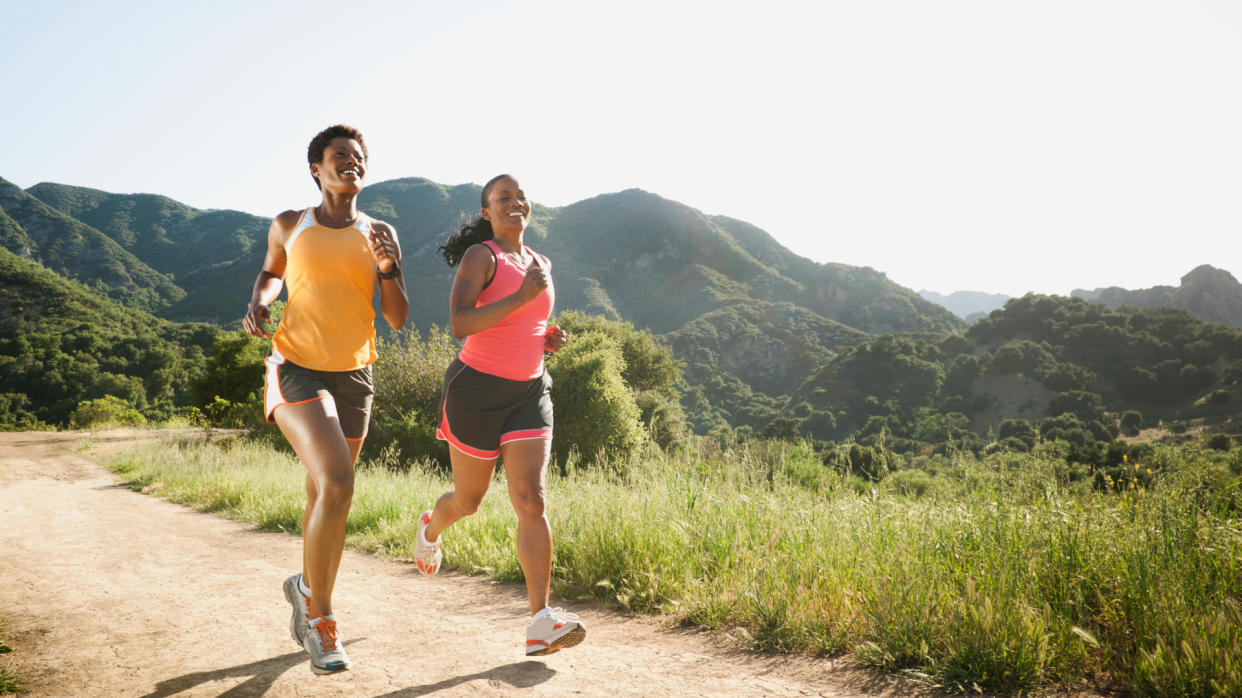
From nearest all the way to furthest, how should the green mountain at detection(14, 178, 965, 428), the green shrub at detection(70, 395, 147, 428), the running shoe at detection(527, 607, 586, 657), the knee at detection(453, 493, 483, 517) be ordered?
1. the running shoe at detection(527, 607, 586, 657)
2. the knee at detection(453, 493, 483, 517)
3. the green shrub at detection(70, 395, 147, 428)
4. the green mountain at detection(14, 178, 965, 428)

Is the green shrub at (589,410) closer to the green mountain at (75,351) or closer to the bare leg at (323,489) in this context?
the bare leg at (323,489)

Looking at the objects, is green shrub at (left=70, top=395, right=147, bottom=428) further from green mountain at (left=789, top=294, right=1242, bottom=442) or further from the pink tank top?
green mountain at (left=789, top=294, right=1242, bottom=442)

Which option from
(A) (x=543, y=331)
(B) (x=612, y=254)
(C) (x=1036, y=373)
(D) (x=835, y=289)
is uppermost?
(B) (x=612, y=254)

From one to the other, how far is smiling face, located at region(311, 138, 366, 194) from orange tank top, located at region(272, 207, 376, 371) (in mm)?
207

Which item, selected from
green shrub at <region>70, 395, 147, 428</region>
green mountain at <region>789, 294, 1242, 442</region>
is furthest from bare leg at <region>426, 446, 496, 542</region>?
green mountain at <region>789, 294, 1242, 442</region>

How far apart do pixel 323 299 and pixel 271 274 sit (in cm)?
52

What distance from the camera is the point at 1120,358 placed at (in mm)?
66312

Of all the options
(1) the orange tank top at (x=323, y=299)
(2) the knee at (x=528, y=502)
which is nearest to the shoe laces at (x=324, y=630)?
(2) the knee at (x=528, y=502)

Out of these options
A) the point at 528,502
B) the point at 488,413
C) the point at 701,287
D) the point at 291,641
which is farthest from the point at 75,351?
the point at 701,287

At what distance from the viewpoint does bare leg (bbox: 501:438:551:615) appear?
9.71 feet

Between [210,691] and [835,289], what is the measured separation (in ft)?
368

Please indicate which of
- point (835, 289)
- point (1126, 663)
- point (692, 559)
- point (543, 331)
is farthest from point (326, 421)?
point (835, 289)

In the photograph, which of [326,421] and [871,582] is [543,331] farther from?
[871,582]

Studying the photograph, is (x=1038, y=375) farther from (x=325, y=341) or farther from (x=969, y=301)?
(x=969, y=301)
